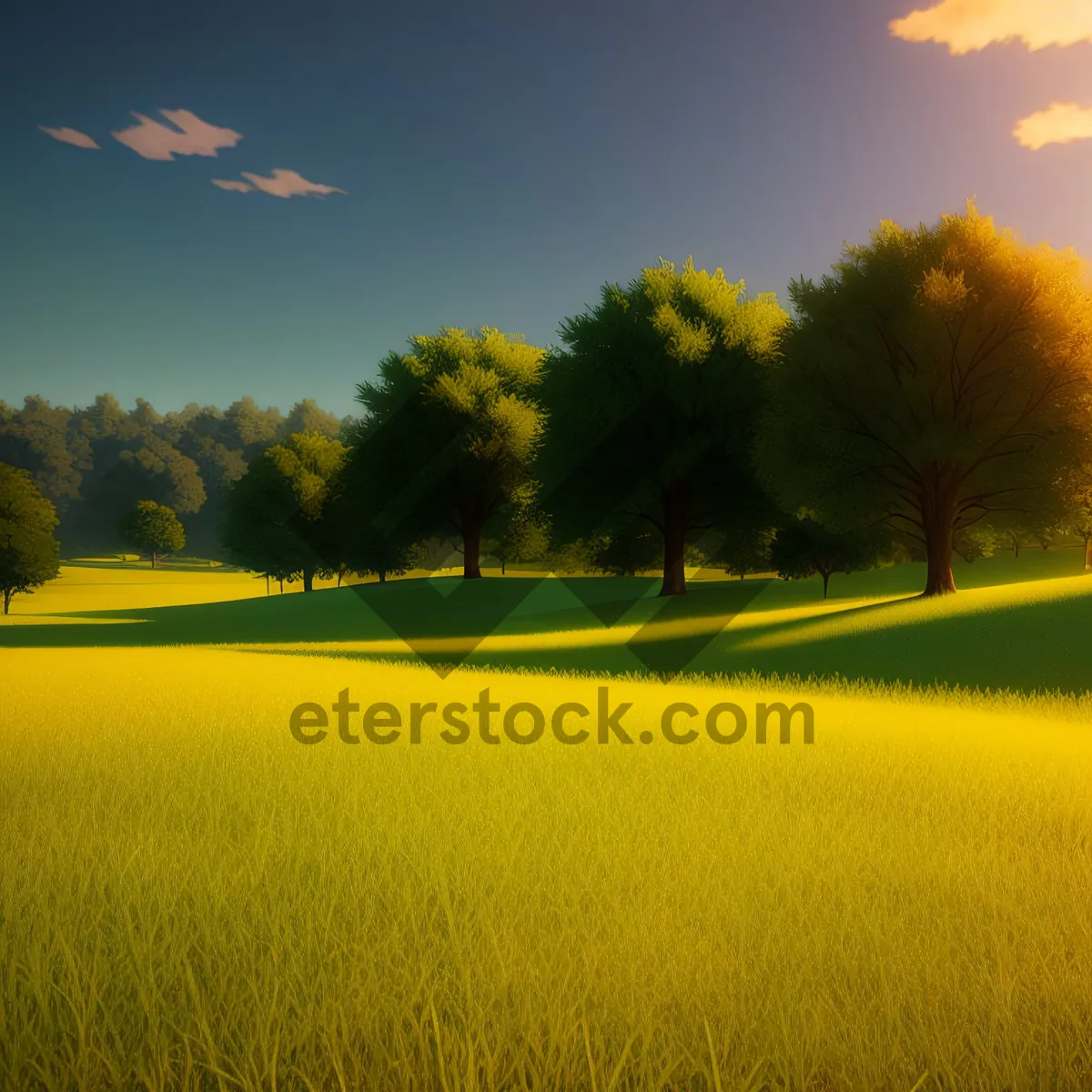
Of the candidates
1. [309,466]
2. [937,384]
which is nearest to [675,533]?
[937,384]

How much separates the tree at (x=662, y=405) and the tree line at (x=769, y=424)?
72 mm

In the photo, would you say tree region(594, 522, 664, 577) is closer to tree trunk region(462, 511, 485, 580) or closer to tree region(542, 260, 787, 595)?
tree trunk region(462, 511, 485, 580)

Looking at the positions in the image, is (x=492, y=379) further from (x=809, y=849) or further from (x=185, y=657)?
(x=809, y=849)

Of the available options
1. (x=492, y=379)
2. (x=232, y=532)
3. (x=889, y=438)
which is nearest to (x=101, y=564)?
(x=232, y=532)

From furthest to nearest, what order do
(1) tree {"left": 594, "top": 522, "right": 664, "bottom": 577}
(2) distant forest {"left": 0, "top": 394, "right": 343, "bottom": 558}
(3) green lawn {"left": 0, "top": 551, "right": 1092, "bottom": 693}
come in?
(2) distant forest {"left": 0, "top": 394, "right": 343, "bottom": 558} < (1) tree {"left": 594, "top": 522, "right": 664, "bottom": 577} < (3) green lawn {"left": 0, "top": 551, "right": 1092, "bottom": 693}

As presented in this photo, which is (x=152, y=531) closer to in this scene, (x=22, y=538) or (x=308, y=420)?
(x=22, y=538)

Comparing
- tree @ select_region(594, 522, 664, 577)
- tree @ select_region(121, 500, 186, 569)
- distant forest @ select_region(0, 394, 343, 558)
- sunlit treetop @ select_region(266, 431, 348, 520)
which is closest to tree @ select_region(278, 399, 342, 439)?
distant forest @ select_region(0, 394, 343, 558)

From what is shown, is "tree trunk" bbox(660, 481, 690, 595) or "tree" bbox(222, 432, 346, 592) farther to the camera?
"tree" bbox(222, 432, 346, 592)

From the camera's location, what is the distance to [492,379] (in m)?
35.8

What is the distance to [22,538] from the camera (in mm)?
42000

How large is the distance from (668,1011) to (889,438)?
2145 cm

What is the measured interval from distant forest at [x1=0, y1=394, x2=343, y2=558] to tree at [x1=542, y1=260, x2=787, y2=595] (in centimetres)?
7476

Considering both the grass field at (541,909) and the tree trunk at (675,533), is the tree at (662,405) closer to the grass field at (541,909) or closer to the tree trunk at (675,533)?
the tree trunk at (675,533)

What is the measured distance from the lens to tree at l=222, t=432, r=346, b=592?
47.3 metres
